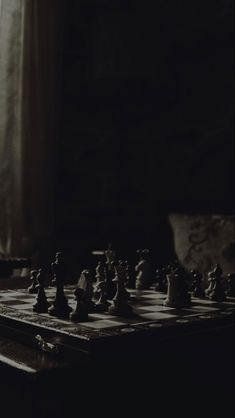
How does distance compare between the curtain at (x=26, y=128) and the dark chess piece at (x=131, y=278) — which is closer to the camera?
the dark chess piece at (x=131, y=278)

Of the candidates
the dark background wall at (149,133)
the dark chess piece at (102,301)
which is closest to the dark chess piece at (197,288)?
the dark chess piece at (102,301)

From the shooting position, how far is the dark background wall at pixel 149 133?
372 cm

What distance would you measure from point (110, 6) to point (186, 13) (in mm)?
658

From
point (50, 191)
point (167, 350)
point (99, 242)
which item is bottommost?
Result: point (167, 350)

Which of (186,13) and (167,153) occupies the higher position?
(186,13)

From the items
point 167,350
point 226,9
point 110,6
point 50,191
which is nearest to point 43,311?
point 167,350

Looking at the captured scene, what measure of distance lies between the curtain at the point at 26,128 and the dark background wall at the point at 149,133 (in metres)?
0.21

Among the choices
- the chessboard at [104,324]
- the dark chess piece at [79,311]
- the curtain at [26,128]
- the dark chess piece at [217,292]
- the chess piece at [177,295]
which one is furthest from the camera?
the curtain at [26,128]

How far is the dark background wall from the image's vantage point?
3.72 metres

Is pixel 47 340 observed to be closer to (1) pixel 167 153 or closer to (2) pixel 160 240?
(2) pixel 160 240

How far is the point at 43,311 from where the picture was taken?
181cm

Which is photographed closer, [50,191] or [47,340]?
[47,340]

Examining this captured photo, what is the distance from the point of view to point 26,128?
3607 mm

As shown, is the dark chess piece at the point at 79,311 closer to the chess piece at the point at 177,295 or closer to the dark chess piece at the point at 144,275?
the chess piece at the point at 177,295
